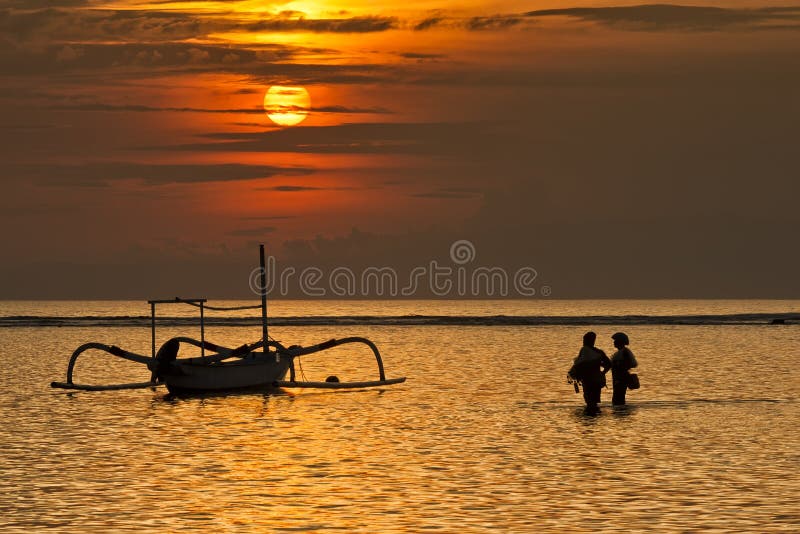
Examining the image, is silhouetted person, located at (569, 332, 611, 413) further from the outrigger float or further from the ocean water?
the outrigger float

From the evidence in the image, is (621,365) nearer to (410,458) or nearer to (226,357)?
(410,458)

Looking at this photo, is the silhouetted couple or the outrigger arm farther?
the outrigger arm

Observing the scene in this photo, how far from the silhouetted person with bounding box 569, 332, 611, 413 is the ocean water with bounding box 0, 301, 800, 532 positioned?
2.91 feet

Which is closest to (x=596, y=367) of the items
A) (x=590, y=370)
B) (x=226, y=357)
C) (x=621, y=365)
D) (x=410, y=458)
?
(x=590, y=370)

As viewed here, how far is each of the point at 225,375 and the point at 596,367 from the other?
16839 millimetres

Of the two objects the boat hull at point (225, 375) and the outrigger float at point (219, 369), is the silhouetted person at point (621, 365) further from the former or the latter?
the boat hull at point (225, 375)

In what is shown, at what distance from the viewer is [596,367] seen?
132 ft

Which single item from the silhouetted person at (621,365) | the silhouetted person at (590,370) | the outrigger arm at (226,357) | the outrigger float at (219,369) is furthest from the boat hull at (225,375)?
the silhouetted person at (621,365)

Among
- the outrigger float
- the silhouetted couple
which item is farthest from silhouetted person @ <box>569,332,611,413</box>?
the outrigger float

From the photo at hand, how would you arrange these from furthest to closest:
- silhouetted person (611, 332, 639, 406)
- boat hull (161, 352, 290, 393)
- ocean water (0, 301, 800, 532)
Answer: boat hull (161, 352, 290, 393) < silhouetted person (611, 332, 639, 406) < ocean water (0, 301, 800, 532)

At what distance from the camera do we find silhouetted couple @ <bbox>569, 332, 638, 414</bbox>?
39.2m

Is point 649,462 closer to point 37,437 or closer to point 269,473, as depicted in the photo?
point 269,473

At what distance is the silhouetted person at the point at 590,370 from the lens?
3950 cm

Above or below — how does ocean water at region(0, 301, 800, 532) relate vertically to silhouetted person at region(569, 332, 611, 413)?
below
